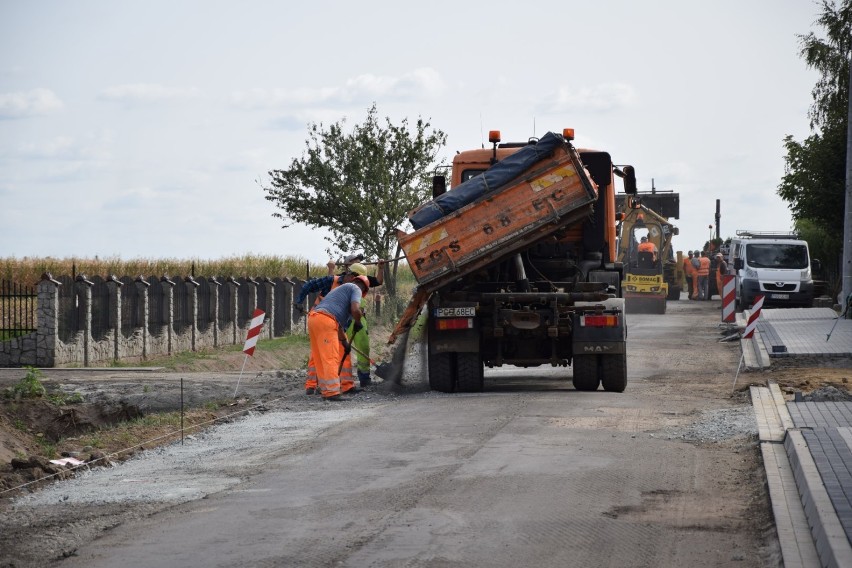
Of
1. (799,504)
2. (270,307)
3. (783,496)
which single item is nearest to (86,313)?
(270,307)

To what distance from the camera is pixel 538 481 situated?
990 cm

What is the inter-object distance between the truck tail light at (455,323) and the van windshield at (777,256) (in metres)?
25.9

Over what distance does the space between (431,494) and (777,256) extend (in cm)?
3358

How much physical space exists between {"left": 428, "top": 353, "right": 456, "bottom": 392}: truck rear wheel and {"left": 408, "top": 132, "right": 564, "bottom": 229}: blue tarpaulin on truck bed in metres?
1.85

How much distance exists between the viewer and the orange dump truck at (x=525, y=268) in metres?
16.5

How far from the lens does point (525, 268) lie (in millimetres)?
17484

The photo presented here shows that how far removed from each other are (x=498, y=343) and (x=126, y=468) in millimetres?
7037

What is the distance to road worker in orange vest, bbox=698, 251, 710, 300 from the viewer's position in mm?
51406

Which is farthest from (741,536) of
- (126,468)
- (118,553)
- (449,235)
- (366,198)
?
(366,198)

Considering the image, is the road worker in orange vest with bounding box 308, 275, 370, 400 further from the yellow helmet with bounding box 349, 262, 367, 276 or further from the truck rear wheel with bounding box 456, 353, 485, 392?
the truck rear wheel with bounding box 456, 353, 485, 392

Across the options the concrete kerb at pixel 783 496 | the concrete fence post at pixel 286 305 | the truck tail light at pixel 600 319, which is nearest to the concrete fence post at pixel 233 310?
the concrete fence post at pixel 286 305

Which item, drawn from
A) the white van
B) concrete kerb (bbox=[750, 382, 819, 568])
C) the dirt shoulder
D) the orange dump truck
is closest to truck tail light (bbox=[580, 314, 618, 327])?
the orange dump truck

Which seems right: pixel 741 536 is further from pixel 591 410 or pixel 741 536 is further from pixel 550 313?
pixel 550 313

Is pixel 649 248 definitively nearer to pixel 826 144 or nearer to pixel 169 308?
pixel 826 144
